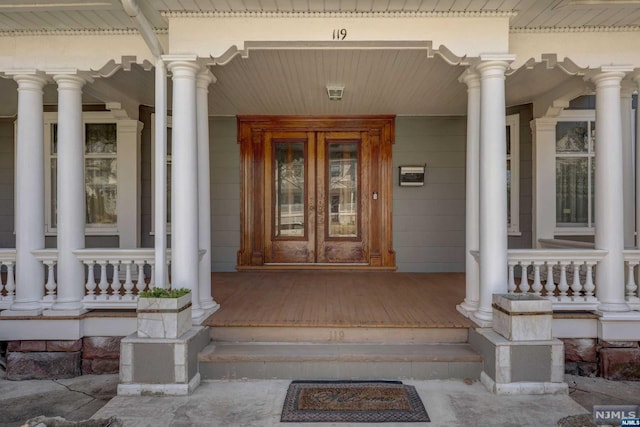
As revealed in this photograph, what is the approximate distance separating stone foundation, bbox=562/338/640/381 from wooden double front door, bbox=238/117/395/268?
2.88 meters

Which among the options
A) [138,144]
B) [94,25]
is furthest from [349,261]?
Answer: [94,25]

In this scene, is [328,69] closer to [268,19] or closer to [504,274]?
[268,19]

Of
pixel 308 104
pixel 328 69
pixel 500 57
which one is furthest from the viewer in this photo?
pixel 308 104

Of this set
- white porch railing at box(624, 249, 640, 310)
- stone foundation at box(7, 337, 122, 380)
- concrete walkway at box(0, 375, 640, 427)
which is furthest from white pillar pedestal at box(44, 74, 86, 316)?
white porch railing at box(624, 249, 640, 310)

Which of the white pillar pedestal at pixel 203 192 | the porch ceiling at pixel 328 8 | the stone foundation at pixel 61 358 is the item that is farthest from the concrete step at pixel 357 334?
the porch ceiling at pixel 328 8

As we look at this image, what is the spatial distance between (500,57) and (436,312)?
2278mm

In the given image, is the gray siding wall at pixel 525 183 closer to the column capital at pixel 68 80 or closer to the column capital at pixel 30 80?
the column capital at pixel 68 80

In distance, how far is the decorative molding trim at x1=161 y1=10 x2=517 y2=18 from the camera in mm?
3510

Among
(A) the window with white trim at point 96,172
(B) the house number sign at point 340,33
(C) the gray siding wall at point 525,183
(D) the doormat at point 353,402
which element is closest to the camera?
(D) the doormat at point 353,402

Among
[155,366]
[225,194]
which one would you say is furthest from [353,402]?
[225,194]

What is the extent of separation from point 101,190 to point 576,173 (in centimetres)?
653

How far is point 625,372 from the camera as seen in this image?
3.72 metres

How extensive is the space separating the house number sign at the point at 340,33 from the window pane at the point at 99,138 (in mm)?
3975

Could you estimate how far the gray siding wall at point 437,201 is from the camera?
6.39 metres
